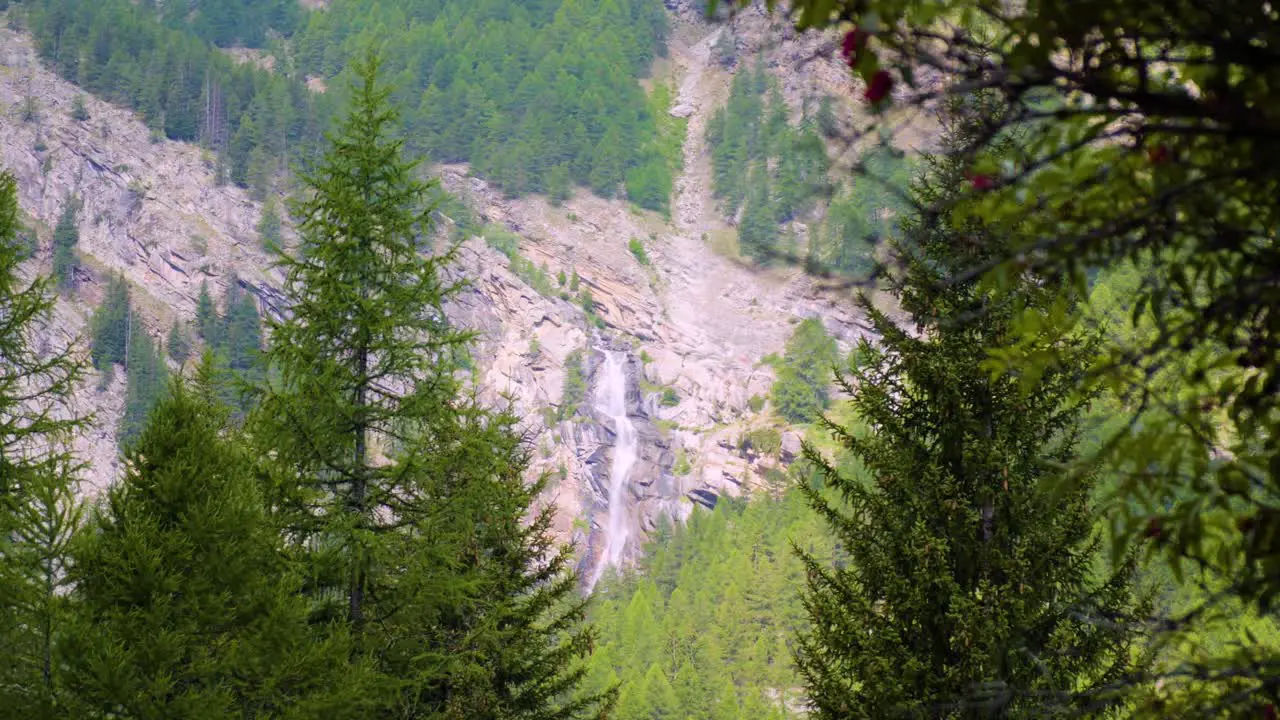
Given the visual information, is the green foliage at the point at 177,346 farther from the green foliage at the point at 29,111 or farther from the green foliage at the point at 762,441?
the green foliage at the point at 762,441

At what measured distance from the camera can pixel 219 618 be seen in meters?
10.2

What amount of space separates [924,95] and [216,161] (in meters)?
140

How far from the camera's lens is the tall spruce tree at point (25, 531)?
32.5 ft

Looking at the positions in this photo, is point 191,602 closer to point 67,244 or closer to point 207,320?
point 207,320

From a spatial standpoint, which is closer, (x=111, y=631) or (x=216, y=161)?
(x=111, y=631)

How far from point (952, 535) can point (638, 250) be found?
433 feet

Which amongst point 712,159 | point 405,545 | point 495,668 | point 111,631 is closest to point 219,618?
point 111,631

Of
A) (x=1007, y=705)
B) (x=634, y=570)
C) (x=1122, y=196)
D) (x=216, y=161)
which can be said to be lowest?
(x=634, y=570)

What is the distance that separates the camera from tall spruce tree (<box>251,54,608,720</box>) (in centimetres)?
1142

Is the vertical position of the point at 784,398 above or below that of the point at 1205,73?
below

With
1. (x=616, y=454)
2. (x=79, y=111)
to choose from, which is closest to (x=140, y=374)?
(x=79, y=111)

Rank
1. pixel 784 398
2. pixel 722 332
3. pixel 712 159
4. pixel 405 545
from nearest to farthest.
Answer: pixel 405 545 < pixel 784 398 < pixel 722 332 < pixel 712 159

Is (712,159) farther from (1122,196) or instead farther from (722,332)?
(1122,196)

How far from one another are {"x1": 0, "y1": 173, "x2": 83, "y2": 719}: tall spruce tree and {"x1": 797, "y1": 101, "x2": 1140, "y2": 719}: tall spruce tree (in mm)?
5894
